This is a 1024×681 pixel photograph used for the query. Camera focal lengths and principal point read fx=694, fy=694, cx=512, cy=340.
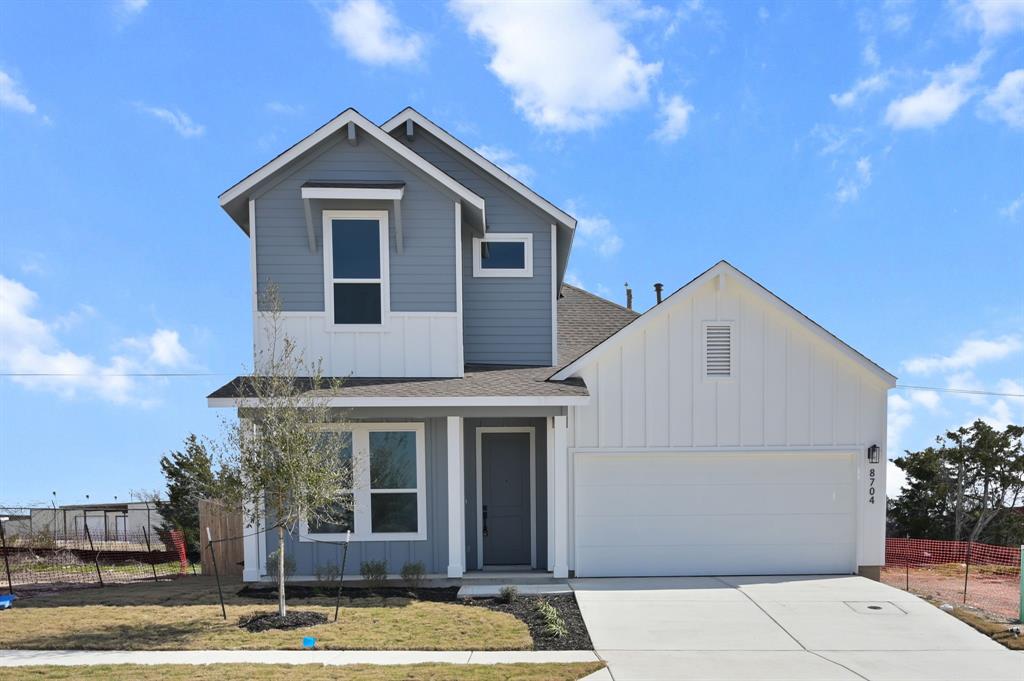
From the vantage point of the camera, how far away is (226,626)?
8445 millimetres

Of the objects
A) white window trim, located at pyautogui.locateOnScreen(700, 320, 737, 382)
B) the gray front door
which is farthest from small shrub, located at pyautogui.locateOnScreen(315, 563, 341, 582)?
white window trim, located at pyautogui.locateOnScreen(700, 320, 737, 382)

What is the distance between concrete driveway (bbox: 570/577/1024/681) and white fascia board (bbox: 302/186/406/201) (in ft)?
21.9

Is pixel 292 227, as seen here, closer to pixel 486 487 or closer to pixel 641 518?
pixel 486 487

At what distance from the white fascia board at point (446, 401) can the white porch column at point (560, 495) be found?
1.90ft

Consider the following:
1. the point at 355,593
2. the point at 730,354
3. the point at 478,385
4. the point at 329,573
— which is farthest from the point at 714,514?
the point at 329,573

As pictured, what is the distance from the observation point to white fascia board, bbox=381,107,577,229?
12516 mm

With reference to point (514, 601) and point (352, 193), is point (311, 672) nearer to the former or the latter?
point (514, 601)

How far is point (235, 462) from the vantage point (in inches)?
345

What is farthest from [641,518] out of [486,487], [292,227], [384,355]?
[292,227]

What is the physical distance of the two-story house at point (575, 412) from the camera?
10977 millimetres

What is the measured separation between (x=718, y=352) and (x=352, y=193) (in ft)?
21.1

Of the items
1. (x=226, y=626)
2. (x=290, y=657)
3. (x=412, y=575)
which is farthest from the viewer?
(x=412, y=575)

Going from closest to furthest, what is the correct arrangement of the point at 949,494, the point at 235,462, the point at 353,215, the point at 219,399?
the point at 235,462 < the point at 219,399 < the point at 353,215 < the point at 949,494

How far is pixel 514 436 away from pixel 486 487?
998 millimetres
